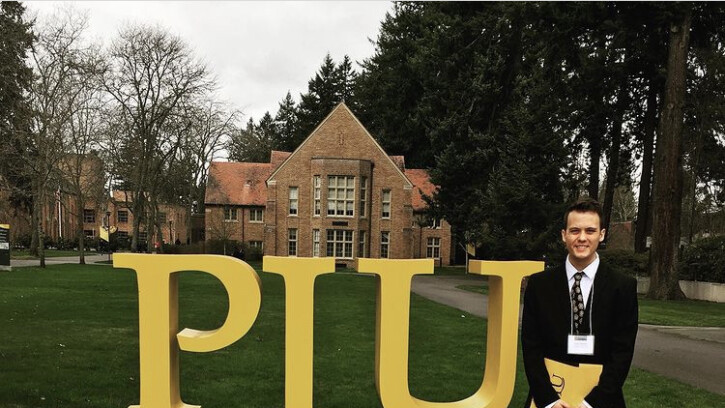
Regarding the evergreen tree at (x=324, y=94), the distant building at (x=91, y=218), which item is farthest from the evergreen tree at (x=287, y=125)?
the distant building at (x=91, y=218)

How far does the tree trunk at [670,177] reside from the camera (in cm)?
1647

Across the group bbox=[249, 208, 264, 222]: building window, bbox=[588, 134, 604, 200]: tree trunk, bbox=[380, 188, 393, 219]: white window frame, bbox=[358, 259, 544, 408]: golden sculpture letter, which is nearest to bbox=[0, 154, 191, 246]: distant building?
bbox=[249, 208, 264, 222]: building window

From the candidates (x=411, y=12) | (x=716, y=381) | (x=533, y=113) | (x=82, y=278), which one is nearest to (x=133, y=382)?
(x=716, y=381)

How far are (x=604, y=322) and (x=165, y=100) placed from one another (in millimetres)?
28445

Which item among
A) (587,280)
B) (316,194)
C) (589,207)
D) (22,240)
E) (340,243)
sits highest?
(316,194)

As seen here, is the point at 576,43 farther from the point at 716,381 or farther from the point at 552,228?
the point at 716,381

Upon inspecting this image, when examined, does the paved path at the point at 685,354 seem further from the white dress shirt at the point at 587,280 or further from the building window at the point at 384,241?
the building window at the point at 384,241

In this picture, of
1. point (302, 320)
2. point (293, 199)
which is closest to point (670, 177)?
point (302, 320)

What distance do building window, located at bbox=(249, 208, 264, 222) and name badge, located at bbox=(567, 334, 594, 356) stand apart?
1516 inches

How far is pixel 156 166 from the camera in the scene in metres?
30.6

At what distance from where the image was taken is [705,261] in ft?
59.0

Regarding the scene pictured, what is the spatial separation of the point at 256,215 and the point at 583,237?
38694 millimetres

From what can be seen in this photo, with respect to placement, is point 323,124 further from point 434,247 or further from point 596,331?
point 596,331

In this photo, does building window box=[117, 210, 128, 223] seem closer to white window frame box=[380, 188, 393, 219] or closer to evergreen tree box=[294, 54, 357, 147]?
evergreen tree box=[294, 54, 357, 147]
